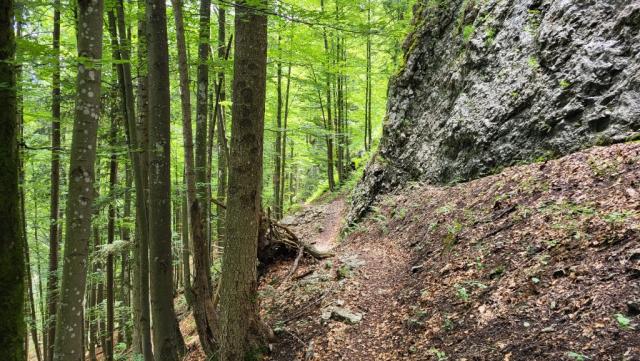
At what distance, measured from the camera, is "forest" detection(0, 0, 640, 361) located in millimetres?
3357

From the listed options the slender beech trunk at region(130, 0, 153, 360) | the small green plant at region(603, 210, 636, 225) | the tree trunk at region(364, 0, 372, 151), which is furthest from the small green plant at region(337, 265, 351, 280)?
the tree trunk at region(364, 0, 372, 151)

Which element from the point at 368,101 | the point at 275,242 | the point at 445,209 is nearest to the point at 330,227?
the point at 275,242

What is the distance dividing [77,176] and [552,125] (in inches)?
310

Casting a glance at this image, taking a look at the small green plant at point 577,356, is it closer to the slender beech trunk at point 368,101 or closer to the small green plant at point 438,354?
the small green plant at point 438,354

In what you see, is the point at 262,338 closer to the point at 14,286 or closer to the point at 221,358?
the point at 221,358

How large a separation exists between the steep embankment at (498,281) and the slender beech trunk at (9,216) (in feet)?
11.4

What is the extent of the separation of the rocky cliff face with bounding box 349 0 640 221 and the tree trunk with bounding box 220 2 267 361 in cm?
581

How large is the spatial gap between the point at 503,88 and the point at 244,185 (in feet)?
22.9

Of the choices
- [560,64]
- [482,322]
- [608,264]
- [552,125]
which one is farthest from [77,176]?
[560,64]

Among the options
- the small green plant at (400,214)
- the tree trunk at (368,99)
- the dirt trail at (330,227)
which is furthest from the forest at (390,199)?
the tree trunk at (368,99)

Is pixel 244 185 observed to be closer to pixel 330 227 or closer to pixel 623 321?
pixel 623 321

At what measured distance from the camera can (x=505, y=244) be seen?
5.48 metres

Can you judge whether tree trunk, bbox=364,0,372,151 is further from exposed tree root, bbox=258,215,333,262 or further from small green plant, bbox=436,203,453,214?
exposed tree root, bbox=258,215,333,262

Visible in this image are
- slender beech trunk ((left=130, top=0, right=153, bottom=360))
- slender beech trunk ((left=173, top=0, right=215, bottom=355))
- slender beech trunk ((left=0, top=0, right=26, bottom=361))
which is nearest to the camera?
slender beech trunk ((left=0, top=0, right=26, bottom=361))
